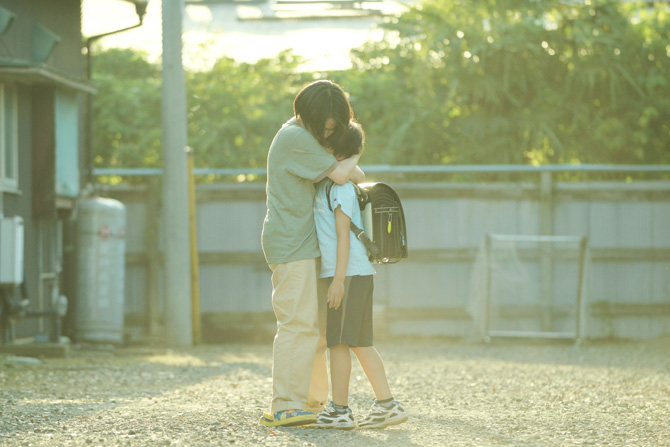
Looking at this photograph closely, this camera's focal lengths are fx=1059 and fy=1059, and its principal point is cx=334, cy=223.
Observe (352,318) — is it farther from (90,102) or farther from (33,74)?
(90,102)

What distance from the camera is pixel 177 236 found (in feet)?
35.6

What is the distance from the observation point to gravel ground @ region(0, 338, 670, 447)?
510 centimetres

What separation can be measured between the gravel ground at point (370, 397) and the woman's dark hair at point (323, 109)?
1.49 meters

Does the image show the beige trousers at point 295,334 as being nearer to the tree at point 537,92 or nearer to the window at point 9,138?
the window at point 9,138

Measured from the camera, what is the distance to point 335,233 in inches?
211

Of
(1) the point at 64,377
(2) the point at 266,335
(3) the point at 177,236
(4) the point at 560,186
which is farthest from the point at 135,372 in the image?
(4) the point at 560,186

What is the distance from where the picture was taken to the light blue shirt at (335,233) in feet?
17.5

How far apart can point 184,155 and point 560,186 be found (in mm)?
4169

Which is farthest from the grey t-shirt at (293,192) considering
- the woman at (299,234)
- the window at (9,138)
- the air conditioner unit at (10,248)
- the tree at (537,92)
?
the tree at (537,92)

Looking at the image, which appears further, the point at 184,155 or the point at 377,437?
the point at 184,155

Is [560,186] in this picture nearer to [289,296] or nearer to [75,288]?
[75,288]

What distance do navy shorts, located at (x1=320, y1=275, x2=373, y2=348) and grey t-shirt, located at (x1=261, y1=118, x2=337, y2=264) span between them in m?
0.26

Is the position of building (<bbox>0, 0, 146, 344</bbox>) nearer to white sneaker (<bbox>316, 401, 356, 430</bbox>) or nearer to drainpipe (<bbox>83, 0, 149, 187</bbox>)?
drainpipe (<bbox>83, 0, 149, 187</bbox>)

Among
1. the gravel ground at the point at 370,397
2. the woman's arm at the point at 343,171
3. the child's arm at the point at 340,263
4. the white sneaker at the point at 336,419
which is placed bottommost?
the gravel ground at the point at 370,397
